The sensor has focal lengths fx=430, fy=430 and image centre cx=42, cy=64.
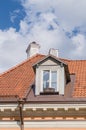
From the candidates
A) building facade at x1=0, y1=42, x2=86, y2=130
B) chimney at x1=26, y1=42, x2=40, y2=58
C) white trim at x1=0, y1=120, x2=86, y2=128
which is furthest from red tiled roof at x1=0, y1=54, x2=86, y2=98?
chimney at x1=26, y1=42, x2=40, y2=58

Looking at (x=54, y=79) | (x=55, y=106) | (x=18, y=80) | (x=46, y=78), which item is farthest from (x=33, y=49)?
(x=55, y=106)

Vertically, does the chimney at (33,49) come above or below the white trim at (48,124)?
above

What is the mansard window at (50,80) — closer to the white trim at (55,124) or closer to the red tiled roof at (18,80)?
the red tiled roof at (18,80)

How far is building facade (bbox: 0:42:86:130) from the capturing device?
1855cm

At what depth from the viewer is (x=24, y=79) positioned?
72.1 feet

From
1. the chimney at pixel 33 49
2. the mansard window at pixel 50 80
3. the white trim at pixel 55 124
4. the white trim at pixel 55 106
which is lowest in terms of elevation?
the white trim at pixel 55 124

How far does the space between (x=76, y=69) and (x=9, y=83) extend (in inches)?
153

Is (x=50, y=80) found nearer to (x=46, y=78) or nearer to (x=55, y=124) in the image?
(x=46, y=78)

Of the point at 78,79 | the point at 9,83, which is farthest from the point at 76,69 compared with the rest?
the point at 9,83

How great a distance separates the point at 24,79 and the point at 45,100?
348cm

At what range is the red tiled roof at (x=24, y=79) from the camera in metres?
20.2

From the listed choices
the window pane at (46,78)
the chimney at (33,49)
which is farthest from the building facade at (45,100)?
the chimney at (33,49)

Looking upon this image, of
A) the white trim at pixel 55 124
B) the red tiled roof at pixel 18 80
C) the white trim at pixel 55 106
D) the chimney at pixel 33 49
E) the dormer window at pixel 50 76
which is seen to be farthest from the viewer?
the chimney at pixel 33 49

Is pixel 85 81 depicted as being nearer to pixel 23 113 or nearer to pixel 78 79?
pixel 78 79
